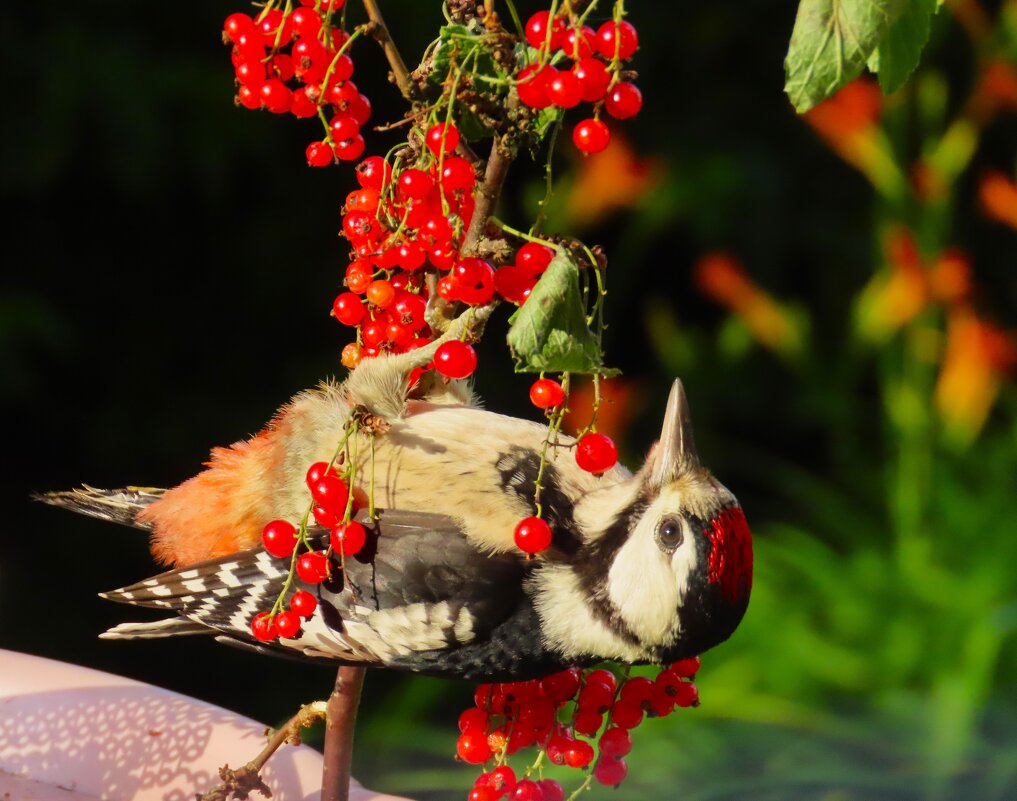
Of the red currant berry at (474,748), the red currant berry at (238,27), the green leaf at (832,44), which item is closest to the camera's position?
the green leaf at (832,44)

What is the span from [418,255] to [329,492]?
0.16 metres

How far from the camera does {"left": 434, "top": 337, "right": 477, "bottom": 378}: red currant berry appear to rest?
82 cm

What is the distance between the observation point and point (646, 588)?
103 cm

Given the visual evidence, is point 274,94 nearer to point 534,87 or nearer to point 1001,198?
point 534,87

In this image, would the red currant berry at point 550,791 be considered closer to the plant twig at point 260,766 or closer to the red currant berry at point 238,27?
the plant twig at point 260,766

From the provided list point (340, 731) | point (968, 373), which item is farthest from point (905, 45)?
point (968, 373)

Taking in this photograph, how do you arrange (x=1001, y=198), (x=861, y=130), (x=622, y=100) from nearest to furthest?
(x=622, y=100) < (x=861, y=130) < (x=1001, y=198)

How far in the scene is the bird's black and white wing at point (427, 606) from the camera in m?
1.02

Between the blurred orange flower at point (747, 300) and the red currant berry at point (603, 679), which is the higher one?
the blurred orange flower at point (747, 300)

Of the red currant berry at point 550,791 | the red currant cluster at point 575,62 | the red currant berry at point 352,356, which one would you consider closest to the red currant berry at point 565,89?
the red currant cluster at point 575,62

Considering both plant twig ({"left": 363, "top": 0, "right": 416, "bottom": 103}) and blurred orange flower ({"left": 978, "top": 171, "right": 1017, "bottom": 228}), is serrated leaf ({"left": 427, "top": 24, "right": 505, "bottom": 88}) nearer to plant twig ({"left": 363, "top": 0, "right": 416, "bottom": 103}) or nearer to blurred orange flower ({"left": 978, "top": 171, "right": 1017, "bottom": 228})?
plant twig ({"left": 363, "top": 0, "right": 416, "bottom": 103})

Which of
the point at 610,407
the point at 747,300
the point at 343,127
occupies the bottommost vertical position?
the point at 343,127

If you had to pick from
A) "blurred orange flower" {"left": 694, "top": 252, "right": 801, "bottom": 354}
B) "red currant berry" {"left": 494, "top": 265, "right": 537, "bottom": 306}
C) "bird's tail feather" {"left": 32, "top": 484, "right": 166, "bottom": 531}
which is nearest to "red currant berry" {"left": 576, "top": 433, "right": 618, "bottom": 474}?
"red currant berry" {"left": 494, "top": 265, "right": 537, "bottom": 306}

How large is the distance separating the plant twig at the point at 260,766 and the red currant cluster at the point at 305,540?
152 mm
